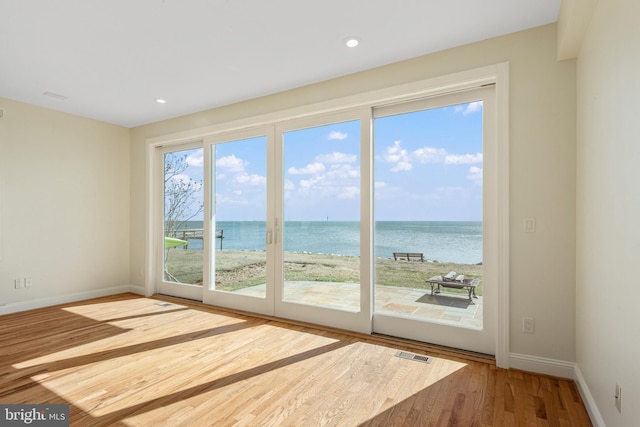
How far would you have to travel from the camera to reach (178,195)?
5.06 metres

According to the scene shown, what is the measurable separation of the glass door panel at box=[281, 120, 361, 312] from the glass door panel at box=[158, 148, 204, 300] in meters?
1.56

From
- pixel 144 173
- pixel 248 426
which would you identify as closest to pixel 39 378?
pixel 248 426

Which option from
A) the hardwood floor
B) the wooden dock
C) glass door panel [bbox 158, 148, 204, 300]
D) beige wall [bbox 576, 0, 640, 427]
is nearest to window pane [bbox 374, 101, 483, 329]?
the hardwood floor

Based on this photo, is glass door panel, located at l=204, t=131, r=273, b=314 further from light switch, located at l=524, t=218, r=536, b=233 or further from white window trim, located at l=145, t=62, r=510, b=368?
light switch, located at l=524, t=218, r=536, b=233

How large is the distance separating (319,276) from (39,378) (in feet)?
8.21

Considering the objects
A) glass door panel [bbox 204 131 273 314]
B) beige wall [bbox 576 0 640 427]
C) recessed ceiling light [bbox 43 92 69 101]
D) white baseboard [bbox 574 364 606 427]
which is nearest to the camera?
beige wall [bbox 576 0 640 427]

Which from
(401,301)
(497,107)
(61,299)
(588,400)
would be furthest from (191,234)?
(588,400)

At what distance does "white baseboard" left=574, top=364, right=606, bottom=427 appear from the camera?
6.06 ft

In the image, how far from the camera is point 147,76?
3.45 m

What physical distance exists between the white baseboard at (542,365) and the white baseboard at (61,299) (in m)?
5.17

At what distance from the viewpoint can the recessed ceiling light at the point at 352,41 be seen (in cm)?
272

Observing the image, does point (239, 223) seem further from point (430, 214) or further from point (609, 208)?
point (609, 208)

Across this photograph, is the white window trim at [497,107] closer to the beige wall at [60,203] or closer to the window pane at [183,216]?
the window pane at [183,216]

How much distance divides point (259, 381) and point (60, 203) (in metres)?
4.11
